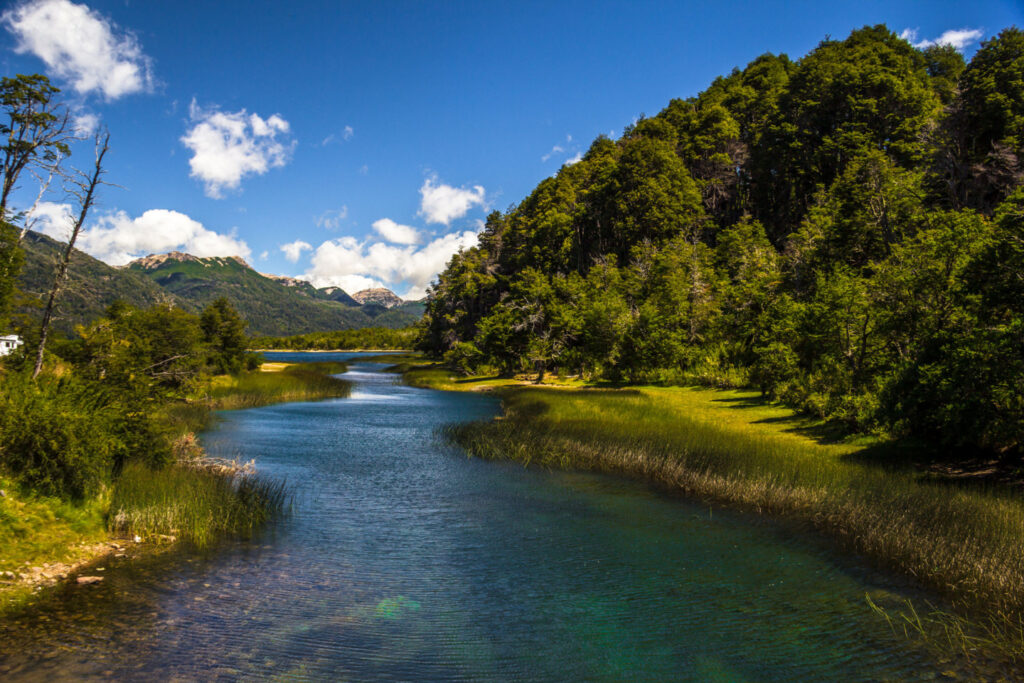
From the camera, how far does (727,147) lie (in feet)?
337

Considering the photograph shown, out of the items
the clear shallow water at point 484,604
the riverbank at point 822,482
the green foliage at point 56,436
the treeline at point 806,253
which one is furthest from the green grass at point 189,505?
the treeline at point 806,253

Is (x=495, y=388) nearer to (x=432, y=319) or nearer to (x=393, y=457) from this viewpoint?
(x=393, y=457)

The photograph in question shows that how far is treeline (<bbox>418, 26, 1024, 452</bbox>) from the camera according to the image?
819 inches

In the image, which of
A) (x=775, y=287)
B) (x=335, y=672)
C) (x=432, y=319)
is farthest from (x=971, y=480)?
(x=432, y=319)

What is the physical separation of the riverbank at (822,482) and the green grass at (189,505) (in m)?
12.0

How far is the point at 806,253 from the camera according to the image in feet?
185

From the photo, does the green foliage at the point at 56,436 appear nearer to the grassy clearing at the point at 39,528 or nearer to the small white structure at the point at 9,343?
the grassy clearing at the point at 39,528

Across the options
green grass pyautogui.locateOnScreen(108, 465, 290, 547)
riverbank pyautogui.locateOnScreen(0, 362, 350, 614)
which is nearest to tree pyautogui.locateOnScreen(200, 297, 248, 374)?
riverbank pyautogui.locateOnScreen(0, 362, 350, 614)

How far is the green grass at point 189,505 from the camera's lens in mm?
15258

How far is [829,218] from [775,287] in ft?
52.5

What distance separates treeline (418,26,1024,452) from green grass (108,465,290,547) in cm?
2349

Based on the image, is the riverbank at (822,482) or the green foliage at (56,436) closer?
the riverbank at (822,482)

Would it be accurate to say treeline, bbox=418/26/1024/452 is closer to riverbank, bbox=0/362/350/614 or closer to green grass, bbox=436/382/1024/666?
green grass, bbox=436/382/1024/666

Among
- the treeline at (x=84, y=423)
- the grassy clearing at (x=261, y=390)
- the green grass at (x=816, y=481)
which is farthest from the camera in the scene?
the grassy clearing at (x=261, y=390)
